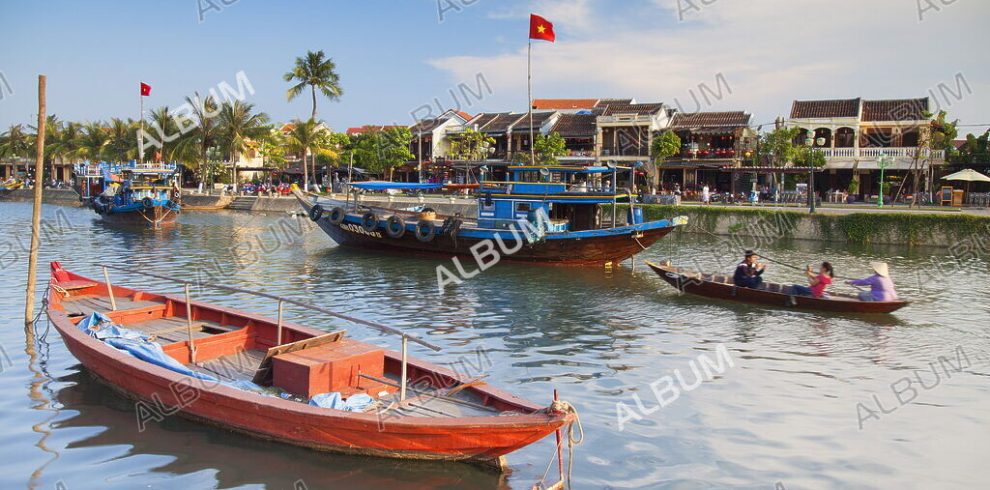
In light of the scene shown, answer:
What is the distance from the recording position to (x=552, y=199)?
874 inches

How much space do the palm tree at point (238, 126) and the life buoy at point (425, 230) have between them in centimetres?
3148

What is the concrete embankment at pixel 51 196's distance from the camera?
184 feet

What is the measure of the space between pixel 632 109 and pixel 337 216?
28737mm

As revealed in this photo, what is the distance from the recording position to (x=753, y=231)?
31266mm

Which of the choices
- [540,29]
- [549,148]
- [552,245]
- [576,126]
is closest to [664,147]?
[549,148]

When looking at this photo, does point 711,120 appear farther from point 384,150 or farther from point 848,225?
point 384,150

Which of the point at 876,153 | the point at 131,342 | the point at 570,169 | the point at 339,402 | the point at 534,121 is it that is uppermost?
the point at 534,121

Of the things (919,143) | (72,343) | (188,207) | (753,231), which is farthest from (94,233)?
(919,143)

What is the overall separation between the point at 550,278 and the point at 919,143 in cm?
2740

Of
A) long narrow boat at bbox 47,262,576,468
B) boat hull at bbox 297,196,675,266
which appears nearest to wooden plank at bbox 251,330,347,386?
long narrow boat at bbox 47,262,576,468

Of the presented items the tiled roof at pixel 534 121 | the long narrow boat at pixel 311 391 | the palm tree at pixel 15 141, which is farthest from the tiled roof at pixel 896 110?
the palm tree at pixel 15 141

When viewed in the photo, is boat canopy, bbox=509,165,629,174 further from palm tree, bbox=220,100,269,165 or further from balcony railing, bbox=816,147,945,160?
palm tree, bbox=220,100,269,165

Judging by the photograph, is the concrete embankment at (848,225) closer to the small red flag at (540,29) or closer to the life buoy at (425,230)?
the small red flag at (540,29)

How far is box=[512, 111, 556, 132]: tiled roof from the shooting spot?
49.8m
